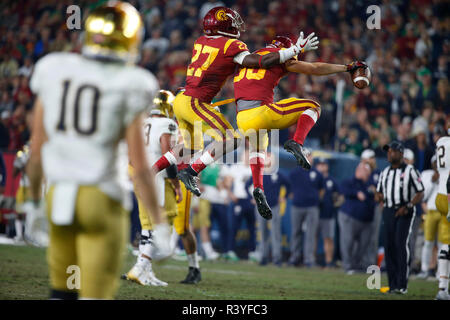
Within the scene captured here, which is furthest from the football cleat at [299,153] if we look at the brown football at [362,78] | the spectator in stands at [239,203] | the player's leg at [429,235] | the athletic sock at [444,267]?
the spectator in stands at [239,203]

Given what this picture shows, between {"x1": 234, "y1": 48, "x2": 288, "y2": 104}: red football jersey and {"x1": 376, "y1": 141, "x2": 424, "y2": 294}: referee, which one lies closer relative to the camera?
{"x1": 234, "y1": 48, "x2": 288, "y2": 104}: red football jersey

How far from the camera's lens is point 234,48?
→ 6.93 meters

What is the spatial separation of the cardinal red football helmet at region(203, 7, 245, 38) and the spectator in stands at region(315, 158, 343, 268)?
6575 millimetres

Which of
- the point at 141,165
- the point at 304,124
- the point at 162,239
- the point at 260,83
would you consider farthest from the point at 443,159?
the point at 141,165

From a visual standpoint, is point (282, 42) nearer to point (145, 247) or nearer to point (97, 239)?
point (145, 247)

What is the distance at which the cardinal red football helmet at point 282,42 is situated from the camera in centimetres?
732

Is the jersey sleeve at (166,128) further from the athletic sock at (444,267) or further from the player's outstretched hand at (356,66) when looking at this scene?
the athletic sock at (444,267)

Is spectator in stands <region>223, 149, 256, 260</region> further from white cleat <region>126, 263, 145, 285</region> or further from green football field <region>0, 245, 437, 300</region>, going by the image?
white cleat <region>126, 263, 145, 285</region>

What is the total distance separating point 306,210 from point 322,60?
14.6 feet

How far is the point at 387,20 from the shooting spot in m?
17.2

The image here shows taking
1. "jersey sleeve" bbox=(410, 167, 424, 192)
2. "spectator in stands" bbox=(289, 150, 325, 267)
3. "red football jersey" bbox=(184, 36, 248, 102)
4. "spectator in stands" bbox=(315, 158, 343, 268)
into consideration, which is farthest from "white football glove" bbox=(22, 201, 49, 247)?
"spectator in stands" bbox=(315, 158, 343, 268)

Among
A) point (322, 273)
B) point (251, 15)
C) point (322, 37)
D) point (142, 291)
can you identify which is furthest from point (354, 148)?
point (142, 291)

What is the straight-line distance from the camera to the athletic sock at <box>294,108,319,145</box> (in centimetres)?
703
